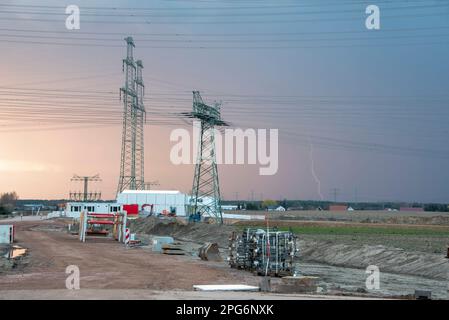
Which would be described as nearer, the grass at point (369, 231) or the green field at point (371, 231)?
the grass at point (369, 231)

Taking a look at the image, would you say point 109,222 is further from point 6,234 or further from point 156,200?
point 156,200

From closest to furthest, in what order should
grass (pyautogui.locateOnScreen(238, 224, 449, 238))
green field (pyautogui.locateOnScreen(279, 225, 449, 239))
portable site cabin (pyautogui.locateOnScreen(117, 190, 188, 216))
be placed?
1. grass (pyautogui.locateOnScreen(238, 224, 449, 238))
2. green field (pyautogui.locateOnScreen(279, 225, 449, 239))
3. portable site cabin (pyautogui.locateOnScreen(117, 190, 188, 216))

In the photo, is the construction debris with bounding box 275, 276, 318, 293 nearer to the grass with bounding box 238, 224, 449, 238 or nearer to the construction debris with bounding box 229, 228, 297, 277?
the construction debris with bounding box 229, 228, 297, 277

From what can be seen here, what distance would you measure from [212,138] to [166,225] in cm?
1518

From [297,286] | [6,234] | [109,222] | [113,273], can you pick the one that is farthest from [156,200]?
[297,286]

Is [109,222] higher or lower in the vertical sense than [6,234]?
higher

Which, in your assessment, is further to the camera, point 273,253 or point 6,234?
point 6,234

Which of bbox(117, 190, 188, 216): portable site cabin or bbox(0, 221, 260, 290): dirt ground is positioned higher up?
bbox(117, 190, 188, 216): portable site cabin
